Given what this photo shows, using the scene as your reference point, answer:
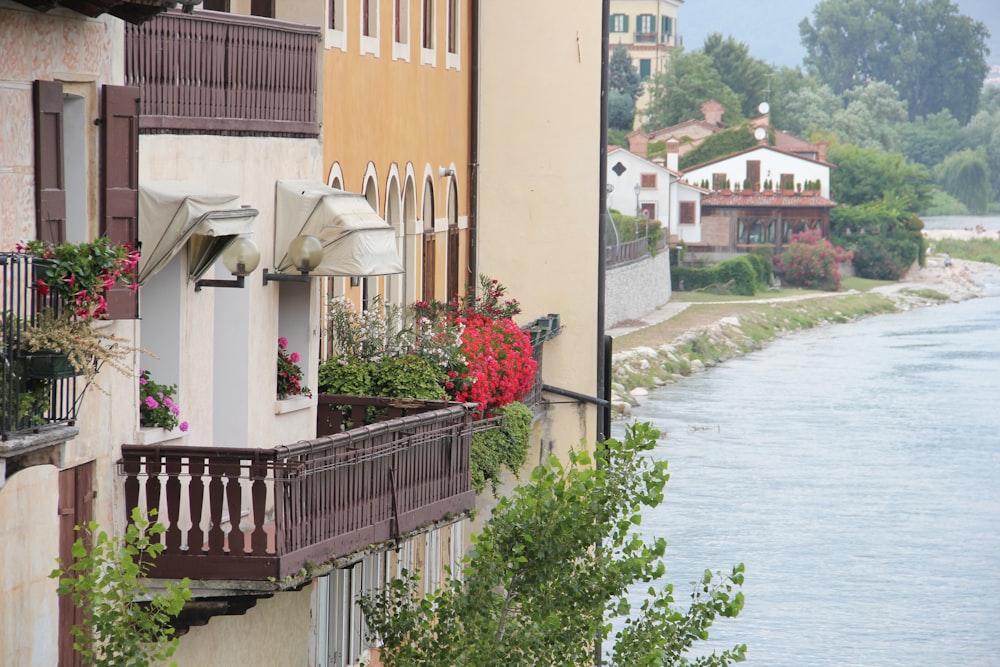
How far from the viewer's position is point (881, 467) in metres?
44.1

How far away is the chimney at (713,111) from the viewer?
119125 mm

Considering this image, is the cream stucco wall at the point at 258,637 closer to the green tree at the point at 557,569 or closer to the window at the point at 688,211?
the green tree at the point at 557,569

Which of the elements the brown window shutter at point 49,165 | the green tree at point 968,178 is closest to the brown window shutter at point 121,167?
the brown window shutter at point 49,165

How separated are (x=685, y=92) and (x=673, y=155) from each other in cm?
2591

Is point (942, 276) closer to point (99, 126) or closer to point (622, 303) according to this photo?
point (622, 303)

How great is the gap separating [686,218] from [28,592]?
84.7 m

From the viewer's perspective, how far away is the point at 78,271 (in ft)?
26.3

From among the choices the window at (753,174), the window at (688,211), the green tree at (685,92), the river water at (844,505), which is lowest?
the river water at (844,505)

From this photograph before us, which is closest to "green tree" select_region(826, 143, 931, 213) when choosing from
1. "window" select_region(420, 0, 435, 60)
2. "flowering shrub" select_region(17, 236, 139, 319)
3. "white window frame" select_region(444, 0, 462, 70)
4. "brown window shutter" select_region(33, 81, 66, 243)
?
"white window frame" select_region(444, 0, 462, 70)

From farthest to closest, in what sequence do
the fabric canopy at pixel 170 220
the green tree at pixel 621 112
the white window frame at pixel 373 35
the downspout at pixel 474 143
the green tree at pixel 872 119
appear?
the green tree at pixel 872 119, the green tree at pixel 621 112, the downspout at pixel 474 143, the white window frame at pixel 373 35, the fabric canopy at pixel 170 220

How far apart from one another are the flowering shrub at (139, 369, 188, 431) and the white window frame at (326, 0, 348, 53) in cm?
516

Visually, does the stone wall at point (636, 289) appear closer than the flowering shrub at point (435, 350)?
No

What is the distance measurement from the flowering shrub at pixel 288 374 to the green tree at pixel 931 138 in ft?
530

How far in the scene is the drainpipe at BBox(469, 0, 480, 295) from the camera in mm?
21734
